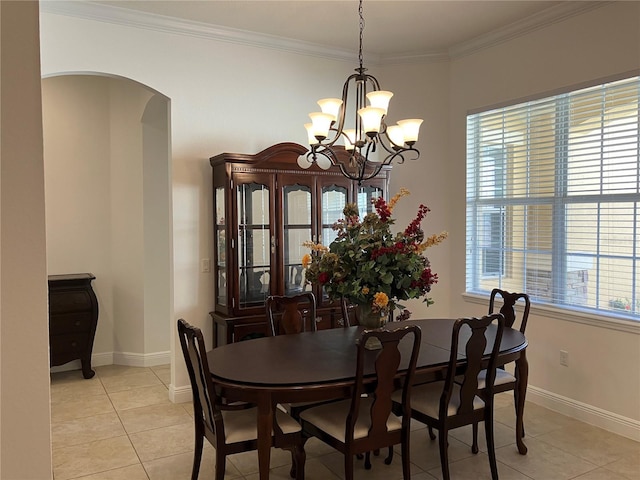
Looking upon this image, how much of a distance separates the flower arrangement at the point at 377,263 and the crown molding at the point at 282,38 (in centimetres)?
218

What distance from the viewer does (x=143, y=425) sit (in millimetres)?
3740

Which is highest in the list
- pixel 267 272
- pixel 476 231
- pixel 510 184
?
pixel 510 184

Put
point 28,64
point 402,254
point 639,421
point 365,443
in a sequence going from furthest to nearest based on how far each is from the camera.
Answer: point 639,421 < point 402,254 < point 365,443 < point 28,64

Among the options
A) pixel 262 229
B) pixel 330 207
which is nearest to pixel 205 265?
pixel 262 229

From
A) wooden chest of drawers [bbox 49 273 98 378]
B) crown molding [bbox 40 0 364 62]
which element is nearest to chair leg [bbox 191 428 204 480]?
wooden chest of drawers [bbox 49 273 98 378]

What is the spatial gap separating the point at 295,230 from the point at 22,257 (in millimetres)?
3240

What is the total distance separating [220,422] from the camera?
245 centimetres

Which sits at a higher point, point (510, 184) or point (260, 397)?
point (510, 184)

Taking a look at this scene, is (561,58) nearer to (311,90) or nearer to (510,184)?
(510,184)

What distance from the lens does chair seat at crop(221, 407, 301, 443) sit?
2498 millimetres

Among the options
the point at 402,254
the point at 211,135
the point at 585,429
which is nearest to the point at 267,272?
the point at 211,135

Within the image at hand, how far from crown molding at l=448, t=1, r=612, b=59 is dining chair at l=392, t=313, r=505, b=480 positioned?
2440mm

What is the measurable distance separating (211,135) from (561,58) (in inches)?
110

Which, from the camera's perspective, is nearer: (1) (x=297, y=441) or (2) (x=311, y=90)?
(1) (x=297, y=441)
